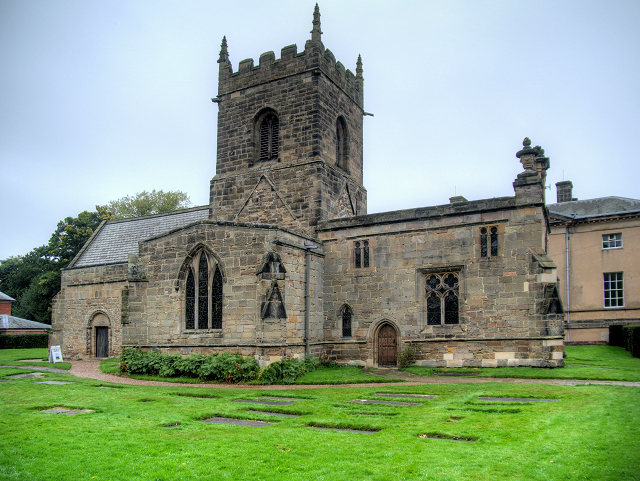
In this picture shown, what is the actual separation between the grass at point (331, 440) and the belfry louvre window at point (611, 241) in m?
20.4

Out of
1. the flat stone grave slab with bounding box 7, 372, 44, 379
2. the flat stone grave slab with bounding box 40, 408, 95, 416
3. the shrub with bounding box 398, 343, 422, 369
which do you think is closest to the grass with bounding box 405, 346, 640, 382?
the shrub with bounding box 398, 343, 422, 369

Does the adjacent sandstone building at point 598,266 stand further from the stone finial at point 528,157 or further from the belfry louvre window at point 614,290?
the stone finial at point 528,157

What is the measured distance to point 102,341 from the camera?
97.5 ft

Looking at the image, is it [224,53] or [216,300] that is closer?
[216,300]

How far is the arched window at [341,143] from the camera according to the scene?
26047 mm

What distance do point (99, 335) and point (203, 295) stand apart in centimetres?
1339

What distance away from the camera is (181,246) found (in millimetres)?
19922

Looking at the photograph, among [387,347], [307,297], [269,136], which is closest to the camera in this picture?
[307,297]

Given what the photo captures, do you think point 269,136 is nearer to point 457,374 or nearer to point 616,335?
point 457,374

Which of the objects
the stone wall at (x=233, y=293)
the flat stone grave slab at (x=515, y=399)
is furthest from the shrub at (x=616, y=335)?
the flat stone grave slab at (x=515, y=399)

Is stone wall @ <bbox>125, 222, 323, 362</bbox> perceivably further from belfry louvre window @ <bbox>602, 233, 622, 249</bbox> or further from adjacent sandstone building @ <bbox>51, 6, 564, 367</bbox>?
belfry louvre window @ <bbox>602, 233, 622, 249</bbox>

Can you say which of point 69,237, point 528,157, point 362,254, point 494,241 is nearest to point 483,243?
point 494,241

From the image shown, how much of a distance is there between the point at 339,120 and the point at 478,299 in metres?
11.6

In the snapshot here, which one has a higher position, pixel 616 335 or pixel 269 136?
pixel 269 136
